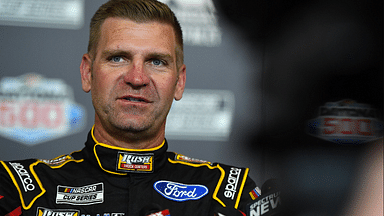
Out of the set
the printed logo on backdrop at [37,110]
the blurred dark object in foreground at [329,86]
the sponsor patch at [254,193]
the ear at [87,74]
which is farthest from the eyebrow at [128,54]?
the printed logo on backdrop at [37,110]

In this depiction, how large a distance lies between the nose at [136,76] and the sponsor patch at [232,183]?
422 millimetres

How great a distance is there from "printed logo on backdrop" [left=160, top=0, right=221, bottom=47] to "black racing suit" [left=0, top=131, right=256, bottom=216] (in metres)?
1.05

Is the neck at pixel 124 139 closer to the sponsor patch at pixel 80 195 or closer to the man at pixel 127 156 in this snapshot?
the man at pixel 127 156

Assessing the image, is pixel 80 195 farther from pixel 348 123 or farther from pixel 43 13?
pixel 43 13

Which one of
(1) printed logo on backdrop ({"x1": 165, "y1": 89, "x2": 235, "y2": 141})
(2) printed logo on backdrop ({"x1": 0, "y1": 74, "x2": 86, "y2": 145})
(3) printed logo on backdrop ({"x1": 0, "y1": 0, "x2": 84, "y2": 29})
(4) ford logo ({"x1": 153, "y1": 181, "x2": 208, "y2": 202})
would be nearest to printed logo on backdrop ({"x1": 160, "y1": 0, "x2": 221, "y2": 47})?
(1) printed logo on backdrop ({"x1": 165, "y1": 89, "x2": 235, "y2": 141})

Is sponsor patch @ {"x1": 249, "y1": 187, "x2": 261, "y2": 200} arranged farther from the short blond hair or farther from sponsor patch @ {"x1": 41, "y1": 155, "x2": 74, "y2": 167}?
sponsor patch @ {"x1": 41, "y1": 155, "x2": 74, "y2": 167}

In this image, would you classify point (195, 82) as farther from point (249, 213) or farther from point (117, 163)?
point (249, 213)

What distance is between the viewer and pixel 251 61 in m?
2.13

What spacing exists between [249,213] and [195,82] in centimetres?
142

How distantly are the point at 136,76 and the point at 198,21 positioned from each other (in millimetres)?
1123

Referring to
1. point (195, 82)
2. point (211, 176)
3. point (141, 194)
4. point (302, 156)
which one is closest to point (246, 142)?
point (195, 82)

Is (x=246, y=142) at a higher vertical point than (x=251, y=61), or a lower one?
lower

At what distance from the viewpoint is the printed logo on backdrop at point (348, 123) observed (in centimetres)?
31

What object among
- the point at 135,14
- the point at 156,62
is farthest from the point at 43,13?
the point at 156,62
